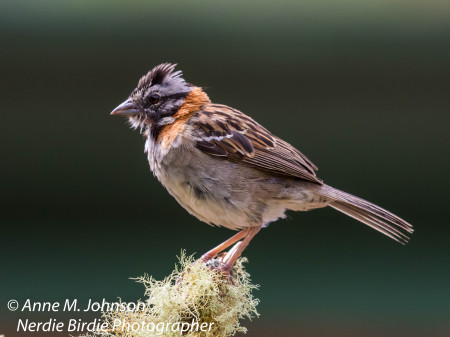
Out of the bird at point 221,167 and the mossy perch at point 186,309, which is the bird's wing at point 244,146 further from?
the mossy perch at point 186,309

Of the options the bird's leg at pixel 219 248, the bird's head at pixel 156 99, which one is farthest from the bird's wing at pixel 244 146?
the bird's leg at pixel 219 248

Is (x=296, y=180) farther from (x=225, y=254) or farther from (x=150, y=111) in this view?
(x=150, y=111)

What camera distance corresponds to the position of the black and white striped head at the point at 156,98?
113 inches

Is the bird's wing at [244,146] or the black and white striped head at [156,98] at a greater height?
the black and white striped head at [156,98]

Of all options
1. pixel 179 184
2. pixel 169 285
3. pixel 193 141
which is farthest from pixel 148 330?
pixel 193 141

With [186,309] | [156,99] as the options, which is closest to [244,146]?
[156,99]

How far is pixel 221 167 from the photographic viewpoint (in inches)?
112

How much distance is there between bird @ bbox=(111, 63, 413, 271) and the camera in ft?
9.19

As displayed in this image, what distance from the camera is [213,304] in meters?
2.15

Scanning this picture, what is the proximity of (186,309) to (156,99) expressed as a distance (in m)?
1.24

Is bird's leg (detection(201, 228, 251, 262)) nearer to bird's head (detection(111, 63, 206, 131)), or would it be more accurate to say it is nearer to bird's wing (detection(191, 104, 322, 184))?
bird's wing (detection(191, 104, 322, 184))

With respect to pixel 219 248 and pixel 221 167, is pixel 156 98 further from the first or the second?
pixel 219 248

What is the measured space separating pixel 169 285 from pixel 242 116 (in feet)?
4.19

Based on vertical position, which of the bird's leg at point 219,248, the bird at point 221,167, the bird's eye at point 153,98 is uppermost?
the bird's eye at point 153,98
